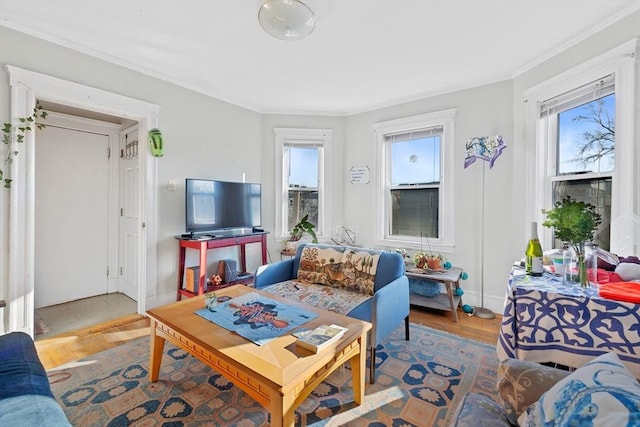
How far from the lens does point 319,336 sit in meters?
1.49

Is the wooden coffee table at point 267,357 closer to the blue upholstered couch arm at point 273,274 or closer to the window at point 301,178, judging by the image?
the blue upholstered couch arm at point 273,274

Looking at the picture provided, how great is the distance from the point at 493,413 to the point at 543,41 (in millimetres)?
2908

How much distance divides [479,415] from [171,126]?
3536 mm

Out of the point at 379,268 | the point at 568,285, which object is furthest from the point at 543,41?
the point at 379,268

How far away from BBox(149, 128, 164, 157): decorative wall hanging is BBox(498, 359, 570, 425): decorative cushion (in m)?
3.27

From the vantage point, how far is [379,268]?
2455 mm

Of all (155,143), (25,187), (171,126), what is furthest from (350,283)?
(25,187)

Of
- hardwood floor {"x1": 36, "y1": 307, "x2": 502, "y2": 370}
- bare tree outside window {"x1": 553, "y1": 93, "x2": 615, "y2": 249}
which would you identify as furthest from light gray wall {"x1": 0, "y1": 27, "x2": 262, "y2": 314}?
bare tree outside window {"x1": 553, "y1": 93, "x2": 615, "y2": 249}

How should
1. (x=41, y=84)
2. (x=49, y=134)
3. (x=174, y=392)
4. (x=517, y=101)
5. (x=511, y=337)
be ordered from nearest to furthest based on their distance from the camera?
(x=511, y=337), (x=174, y=392), (x=41, y=84), (x=517, y=101), (x=49, y=134)

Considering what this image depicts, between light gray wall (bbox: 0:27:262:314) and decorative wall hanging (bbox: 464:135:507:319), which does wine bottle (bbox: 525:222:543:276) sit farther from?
light gray wall (bbox: 0:27:262:314)

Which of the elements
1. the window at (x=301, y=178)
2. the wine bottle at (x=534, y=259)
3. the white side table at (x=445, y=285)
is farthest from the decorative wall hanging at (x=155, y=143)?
the wine bottle at (x=534, y=259)

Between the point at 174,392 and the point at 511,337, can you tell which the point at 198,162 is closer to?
the point at 174,392

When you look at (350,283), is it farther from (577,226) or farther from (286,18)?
(286,18)

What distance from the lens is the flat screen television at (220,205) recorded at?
3156 millimetres
